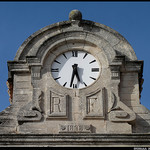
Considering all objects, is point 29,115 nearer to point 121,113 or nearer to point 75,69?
Result: point 75,69

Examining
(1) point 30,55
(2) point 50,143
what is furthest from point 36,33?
(2) point 50,143

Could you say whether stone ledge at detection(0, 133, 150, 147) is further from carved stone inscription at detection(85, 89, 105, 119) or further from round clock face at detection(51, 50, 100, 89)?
round clock face at detection(51, 50, 100, 89)

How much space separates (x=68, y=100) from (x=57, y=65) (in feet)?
3.76

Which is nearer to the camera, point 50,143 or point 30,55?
point 50,143

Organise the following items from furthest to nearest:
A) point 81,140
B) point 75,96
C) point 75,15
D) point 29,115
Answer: point 75,15 → point 75,96 → point 29,115 → point 81,140

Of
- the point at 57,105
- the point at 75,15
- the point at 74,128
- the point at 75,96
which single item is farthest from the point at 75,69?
the point at 74,128

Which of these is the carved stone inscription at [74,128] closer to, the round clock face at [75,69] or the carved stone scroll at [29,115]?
the carved stone scroll at [29,115]

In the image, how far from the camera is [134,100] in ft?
63.7

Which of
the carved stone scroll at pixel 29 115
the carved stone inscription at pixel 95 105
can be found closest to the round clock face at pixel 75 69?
the carved stone inscription at pixel 95 105

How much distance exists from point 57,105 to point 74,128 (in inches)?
32.7

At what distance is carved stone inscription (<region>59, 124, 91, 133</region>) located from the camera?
1867cm

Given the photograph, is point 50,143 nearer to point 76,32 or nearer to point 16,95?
point 16,95

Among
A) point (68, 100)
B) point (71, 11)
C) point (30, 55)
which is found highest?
point (71, 11)

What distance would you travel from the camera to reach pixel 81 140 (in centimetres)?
1825
